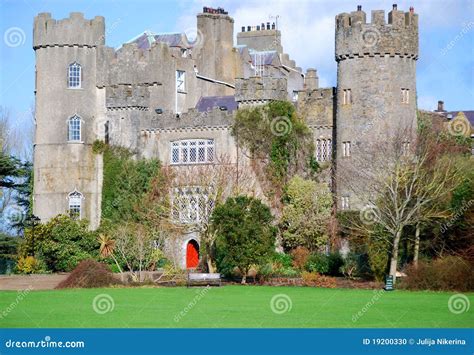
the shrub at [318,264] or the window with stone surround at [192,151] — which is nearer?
the shrub at [318,264]

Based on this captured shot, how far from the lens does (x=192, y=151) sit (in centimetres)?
5772

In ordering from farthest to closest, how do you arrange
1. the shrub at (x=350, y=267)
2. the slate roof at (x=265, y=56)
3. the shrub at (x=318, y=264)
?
the slate roof at (x=265, y=56)
the shrub at (x=318, y=264)
the shrub at (x=350, y=267)

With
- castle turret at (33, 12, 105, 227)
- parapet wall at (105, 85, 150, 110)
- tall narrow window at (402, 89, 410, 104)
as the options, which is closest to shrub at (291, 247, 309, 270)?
tall narrow window at (402, 89, 410, 104)

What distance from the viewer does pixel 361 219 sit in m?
49.7

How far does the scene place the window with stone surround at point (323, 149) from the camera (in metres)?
55.9

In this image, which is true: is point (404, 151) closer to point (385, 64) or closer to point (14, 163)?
point (385, 64)

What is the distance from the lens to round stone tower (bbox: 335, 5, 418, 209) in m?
52.8

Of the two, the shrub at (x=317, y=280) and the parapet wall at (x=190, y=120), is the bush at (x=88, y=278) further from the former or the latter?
the parapet wall at (x=190, y=120)

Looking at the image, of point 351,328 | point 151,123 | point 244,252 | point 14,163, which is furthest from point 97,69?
point 351,328

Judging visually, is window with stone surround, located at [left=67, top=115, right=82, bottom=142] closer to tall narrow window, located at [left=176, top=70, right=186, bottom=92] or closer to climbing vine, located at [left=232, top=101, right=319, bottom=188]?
tall narrow window, located at [left=176, top=70, right=186, bottom=92]

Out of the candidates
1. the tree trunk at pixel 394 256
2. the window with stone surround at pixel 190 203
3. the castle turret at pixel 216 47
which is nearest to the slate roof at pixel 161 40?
the castle turret at pixel 216 47

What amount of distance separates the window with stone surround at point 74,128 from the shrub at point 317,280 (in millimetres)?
15273

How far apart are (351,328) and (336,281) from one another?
16.3m

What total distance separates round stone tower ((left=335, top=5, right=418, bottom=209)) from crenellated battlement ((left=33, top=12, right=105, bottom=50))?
12.5 meters
